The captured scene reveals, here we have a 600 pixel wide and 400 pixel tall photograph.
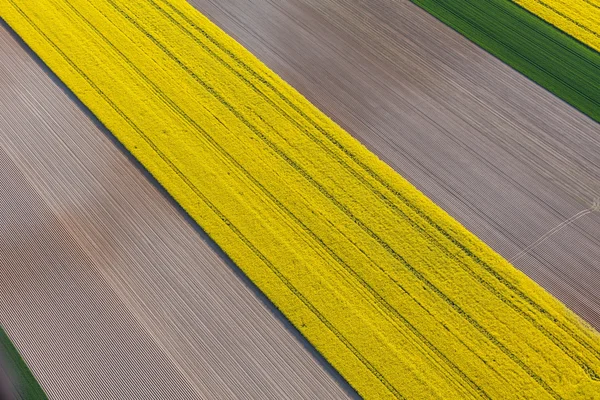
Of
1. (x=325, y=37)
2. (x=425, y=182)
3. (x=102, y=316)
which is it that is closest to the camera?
(x=102, y=316)

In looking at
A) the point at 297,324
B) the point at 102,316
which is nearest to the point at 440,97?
the point at 297,324

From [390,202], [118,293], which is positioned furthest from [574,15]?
[118,293]

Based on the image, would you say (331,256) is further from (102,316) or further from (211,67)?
(211,67)

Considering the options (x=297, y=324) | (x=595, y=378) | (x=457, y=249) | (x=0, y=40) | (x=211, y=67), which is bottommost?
(x=595, y=378)

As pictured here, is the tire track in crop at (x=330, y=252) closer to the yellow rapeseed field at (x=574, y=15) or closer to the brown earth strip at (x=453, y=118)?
the brown earth strip at (x=453, y=118)

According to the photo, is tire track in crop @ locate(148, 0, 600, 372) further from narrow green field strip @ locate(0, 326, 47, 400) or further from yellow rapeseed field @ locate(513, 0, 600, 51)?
narrow green field strip @ locate(0, 326, 47, 400)

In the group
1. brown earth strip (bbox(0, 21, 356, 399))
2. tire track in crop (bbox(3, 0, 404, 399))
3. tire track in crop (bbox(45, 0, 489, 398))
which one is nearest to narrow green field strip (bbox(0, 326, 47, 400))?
brown earth strip (bbox(0, 21, 356, 399))

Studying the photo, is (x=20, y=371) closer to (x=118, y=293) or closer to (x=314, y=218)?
(x=118, y=293)
